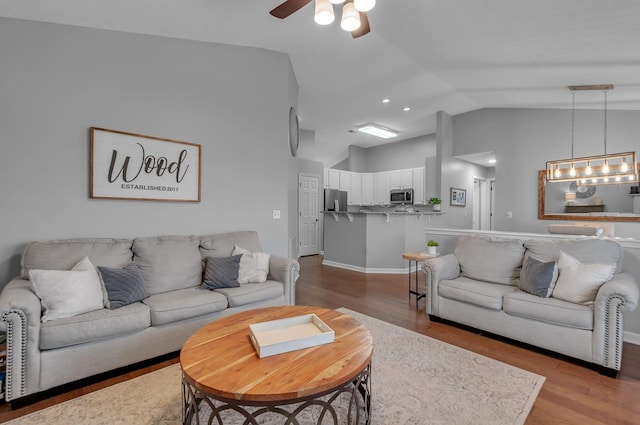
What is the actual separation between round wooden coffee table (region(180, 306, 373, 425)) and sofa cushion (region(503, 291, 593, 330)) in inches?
65.7

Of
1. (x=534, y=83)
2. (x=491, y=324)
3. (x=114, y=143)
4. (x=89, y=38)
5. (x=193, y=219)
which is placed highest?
(x=534, y=83)

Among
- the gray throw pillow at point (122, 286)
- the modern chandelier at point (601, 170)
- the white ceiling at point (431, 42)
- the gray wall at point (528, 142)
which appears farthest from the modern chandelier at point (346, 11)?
the gray wall at point (528, 142)

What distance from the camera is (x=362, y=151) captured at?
8.74m

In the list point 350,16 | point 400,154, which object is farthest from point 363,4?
point 400,154

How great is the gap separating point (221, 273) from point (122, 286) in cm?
77

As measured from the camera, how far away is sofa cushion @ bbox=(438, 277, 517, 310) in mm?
2666

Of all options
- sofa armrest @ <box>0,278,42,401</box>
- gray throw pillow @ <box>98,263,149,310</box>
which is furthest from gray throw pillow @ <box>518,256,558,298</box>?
sofa armrest @ <box>0,278,42,401</box>

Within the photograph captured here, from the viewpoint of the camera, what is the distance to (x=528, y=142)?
17.6ft

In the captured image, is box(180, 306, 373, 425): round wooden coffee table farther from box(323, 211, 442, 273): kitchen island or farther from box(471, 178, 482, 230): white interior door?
box(471, 178, 482, 230): white interior door

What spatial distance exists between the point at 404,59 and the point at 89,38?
11.4 feet

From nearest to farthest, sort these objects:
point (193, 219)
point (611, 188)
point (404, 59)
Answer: point (193, 219) < point (404, 59) < point (611, 188)

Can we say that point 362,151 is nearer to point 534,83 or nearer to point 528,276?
point 534,83

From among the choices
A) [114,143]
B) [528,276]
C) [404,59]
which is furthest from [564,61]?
[114,143]

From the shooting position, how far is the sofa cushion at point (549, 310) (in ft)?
7.34
